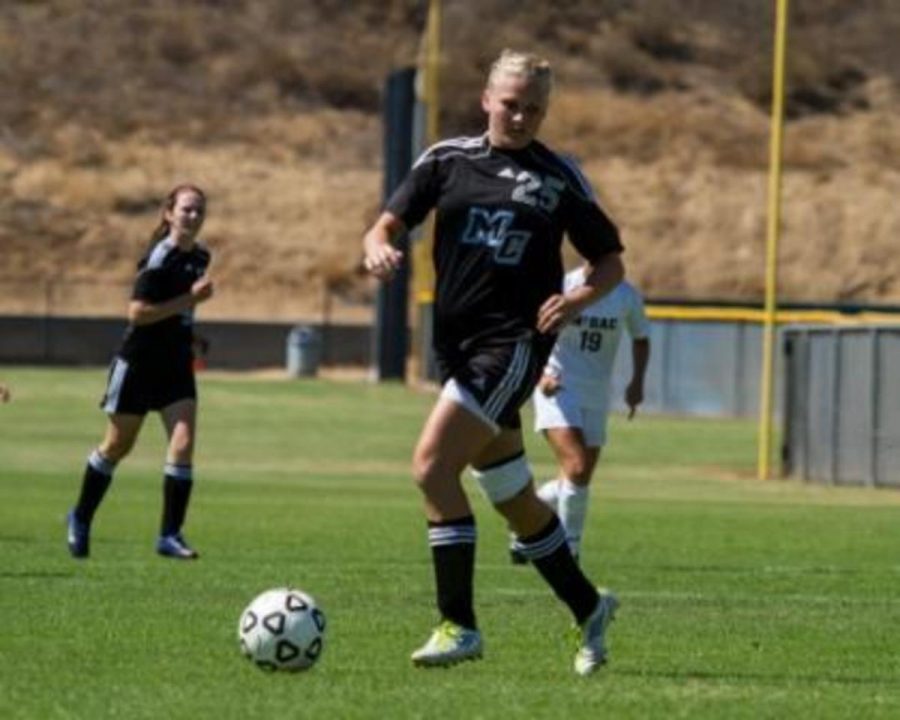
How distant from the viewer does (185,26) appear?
86.2m

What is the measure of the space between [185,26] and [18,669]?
250ft

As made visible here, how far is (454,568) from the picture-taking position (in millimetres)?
11164

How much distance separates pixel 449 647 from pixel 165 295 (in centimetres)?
693

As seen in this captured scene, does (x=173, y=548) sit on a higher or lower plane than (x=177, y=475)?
lower

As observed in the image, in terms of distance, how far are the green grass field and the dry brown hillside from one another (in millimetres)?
42598

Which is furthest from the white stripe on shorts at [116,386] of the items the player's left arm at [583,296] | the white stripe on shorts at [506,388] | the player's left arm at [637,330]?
the white stripe on shorts at [506,388]

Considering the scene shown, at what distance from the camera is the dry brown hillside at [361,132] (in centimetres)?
7525

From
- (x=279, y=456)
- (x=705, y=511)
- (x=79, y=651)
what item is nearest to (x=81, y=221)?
(x=279, y=456)

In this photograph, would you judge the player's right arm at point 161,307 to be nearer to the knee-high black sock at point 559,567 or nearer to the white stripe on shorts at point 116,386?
the white stripe on shorts at point 116,386

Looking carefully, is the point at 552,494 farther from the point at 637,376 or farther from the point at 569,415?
the point at 637,376

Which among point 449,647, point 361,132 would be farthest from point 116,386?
point 361,132

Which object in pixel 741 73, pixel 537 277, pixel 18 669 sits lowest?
pixel 18 669

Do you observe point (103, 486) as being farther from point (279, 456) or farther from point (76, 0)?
point (76, 0)

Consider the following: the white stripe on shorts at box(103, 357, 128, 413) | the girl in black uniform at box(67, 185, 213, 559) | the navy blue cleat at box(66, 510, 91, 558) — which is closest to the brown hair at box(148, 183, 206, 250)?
the girl in black uniform at box(67, 185, 213, 559)
